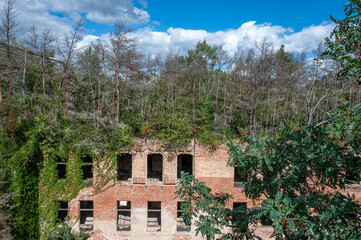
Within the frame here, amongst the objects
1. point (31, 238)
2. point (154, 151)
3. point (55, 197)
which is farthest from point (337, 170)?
point (31, 238)

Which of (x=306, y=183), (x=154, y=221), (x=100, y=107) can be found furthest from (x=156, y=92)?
(x=306, y=183)

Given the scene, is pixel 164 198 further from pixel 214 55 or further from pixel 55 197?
pixel 214 55

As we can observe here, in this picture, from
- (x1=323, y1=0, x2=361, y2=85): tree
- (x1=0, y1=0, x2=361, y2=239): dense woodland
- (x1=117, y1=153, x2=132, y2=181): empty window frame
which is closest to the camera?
(x1=323, y1=0, x2=361, y2=85): tree

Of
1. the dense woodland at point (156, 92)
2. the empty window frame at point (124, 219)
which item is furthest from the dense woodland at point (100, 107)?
the empty window frame at point (124, 219)

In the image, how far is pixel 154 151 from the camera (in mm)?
12555

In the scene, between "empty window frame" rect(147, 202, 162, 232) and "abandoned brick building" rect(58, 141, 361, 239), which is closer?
"abandoned brick building" rect(58, 141, 361, 239)

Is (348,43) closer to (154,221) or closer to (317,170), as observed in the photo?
(317,170)

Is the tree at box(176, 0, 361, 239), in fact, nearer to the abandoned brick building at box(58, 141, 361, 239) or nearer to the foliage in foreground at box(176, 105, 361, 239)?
the foliage in foreground at box(176, 105, 361, 239)

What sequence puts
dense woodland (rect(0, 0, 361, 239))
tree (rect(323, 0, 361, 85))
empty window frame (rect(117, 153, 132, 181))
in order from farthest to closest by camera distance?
empty window frame (rect(117, 153, 132, 181)) < dense woodland (rect(0, 0, 361, 239)) < tree (rect(323, 0, 361, 85))

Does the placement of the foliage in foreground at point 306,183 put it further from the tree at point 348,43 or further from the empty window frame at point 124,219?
the empty window frame at point 124,219

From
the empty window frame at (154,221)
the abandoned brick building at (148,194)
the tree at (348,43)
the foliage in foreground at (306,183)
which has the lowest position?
the empty window frame at (154,221)

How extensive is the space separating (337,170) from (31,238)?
1364 centimetres

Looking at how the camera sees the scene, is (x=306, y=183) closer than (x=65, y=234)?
Yes

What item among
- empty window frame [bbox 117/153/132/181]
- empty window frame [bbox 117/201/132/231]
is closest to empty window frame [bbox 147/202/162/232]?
empty window frame [bbox 117/201/132/231]
